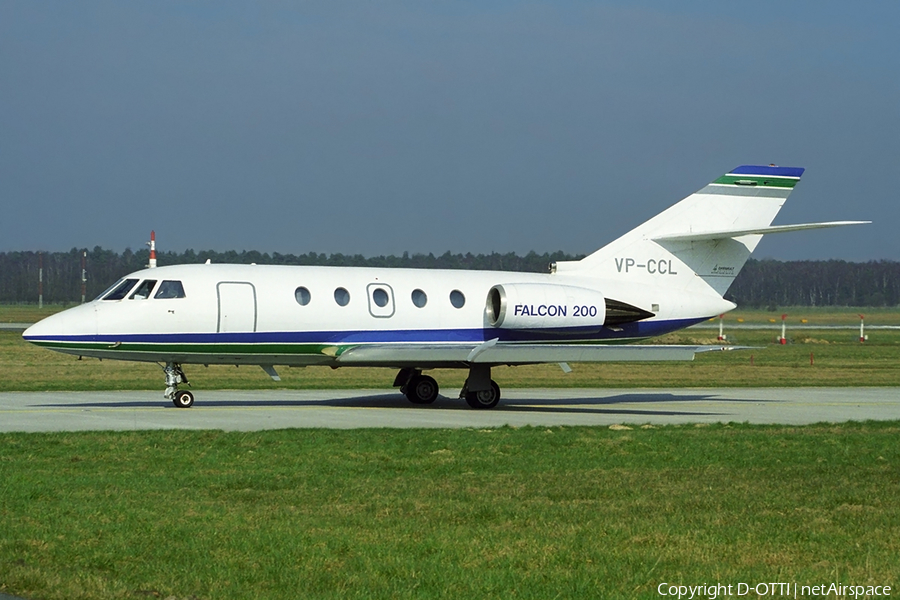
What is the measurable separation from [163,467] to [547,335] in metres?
13.2

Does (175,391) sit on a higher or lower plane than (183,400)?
higher

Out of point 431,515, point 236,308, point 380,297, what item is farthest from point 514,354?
point 431,515

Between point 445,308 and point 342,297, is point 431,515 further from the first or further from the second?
point 445,308

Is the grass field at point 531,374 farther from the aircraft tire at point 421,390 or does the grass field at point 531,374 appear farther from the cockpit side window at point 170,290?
the cockpit side window at point 170,290

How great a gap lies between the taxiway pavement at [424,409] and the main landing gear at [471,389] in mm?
310

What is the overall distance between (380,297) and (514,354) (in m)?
3.34

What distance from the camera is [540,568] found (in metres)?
8.08

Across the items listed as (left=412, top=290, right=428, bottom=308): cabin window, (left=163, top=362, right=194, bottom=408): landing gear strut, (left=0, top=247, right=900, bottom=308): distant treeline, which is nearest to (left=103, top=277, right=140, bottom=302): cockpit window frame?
(left=163, top=362, right=194, bottom=408): landing gear strut

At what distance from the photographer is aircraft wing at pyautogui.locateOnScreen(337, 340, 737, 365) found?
876 inches

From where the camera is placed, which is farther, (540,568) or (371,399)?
(371,399)

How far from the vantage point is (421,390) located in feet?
83.8

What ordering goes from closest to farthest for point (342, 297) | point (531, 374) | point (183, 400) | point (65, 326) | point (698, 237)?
point (65, 326) → point (183, 400) → point (342, 297) → point (698, 237) → point (531, 374)

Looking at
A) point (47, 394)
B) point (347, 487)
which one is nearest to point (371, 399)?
point (47, 394)

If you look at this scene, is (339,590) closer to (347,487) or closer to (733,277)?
(347,487)
